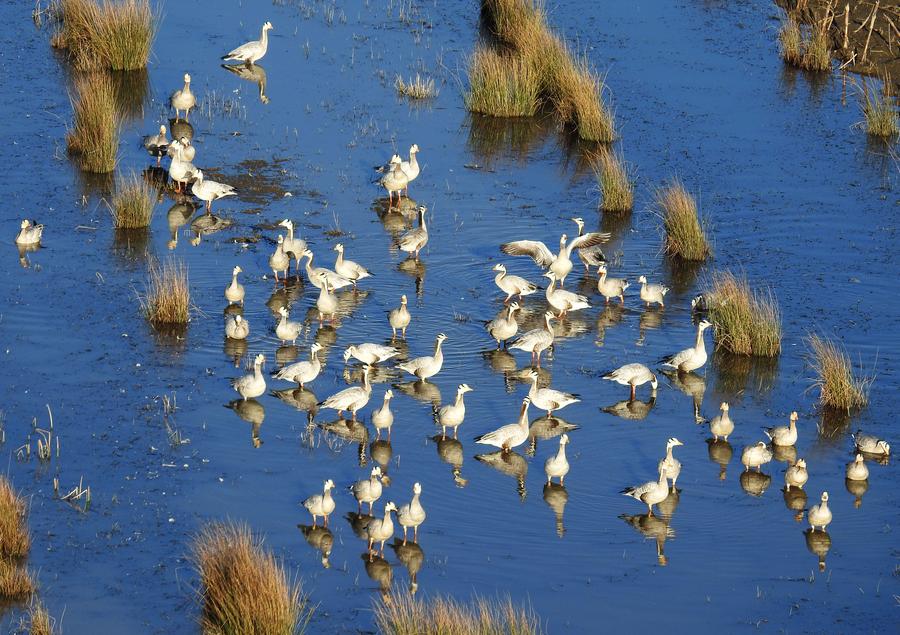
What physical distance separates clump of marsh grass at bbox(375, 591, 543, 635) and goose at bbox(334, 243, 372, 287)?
8735mm

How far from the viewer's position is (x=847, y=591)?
1538 cm

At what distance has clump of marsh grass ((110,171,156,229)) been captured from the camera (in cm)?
2444

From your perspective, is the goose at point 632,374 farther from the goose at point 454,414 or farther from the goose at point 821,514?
the goose at point 821,514

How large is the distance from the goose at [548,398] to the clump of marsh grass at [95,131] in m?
11.2

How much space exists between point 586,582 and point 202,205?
522 inches

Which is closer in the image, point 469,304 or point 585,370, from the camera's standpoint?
point 585,370

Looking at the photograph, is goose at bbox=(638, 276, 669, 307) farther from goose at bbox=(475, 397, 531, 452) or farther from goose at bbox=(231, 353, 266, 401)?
goose at bbox=(231, 353, 266, 401)

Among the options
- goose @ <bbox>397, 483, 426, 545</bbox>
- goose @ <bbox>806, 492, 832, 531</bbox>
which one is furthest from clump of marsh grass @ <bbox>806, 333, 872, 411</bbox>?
goose @ <bbox>397, 483, 426, 545</bbox>

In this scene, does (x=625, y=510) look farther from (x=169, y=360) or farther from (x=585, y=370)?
(x=169, y=360)

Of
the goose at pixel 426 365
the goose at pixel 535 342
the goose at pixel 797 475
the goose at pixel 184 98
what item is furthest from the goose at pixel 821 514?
the goose at pixel 184 98

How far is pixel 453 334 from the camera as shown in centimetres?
2161

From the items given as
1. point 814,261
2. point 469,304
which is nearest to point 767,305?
point 814,261

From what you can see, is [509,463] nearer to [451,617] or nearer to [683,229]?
[451,617]

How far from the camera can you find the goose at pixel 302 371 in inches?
757
